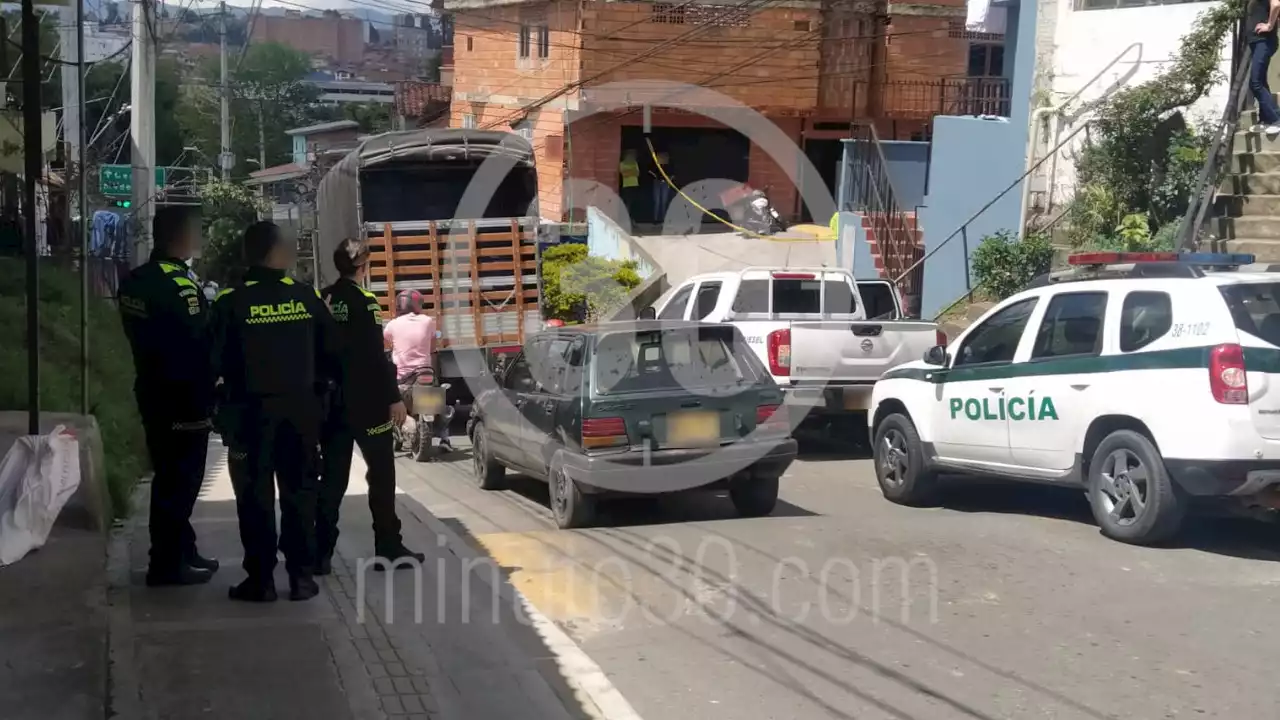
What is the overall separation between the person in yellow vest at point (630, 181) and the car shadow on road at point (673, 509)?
20473 mm

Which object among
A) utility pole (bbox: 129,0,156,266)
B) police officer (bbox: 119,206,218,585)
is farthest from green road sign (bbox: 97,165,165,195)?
police officer (bbox: 119,206,218,585)

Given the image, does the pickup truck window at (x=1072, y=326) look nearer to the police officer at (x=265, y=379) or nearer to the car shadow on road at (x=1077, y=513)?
the car shadow on road at (x=1077, y=513)

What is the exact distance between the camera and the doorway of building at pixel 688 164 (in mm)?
31484

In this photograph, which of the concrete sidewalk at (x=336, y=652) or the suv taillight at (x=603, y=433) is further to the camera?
the suv taillight at (x=603, y=433)

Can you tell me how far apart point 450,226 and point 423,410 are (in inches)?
132

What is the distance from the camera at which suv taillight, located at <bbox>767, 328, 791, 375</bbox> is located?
12.6 metres

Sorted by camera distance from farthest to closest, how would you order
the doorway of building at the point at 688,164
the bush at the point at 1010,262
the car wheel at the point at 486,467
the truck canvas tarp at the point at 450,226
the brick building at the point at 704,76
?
the doorway of building at the point at 688,164, the brick building at the point at 704,76, the bush at the point at 1010,262, the truck canvas tarp at the point at 450,226, the car wheel at the point at 486,467

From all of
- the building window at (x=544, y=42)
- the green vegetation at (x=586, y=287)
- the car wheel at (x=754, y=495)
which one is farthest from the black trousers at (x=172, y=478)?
the building window at (x=544, y=42)

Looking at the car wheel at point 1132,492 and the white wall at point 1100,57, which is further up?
the white wall at point 1100,57

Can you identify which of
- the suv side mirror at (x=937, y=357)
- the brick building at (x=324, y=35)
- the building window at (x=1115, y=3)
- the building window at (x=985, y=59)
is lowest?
the suv side mirror at (x=937, y=357)

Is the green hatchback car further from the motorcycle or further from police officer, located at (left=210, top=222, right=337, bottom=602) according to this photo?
the motorcycle

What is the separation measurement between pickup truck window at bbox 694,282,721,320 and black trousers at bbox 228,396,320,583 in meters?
8.01

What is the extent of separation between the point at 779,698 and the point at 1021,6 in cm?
1494

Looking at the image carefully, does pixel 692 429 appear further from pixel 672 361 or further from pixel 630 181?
pixel 630 181
